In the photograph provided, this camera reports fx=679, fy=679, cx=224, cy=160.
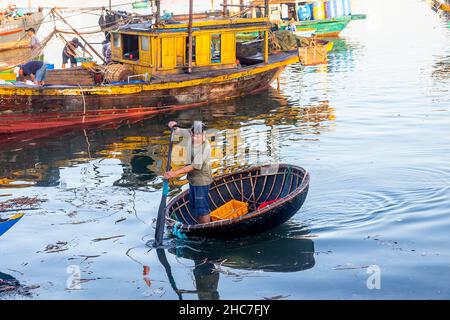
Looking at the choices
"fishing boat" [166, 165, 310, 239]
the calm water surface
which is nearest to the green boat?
the calm water surface

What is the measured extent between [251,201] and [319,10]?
3332 cm

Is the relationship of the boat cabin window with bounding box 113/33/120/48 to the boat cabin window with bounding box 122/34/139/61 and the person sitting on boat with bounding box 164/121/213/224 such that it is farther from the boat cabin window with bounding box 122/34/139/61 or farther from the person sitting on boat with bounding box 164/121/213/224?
the person sitting on boat with bounding box 164/121/213/224

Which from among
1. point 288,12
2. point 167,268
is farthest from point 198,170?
point 288,12

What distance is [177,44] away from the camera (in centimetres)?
2194

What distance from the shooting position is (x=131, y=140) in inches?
778

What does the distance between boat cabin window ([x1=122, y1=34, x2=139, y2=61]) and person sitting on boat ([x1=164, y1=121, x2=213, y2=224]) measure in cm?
1190

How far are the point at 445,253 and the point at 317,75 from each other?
21.1 metres

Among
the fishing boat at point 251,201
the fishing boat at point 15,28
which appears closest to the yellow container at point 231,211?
the fishing boat at point 251,201

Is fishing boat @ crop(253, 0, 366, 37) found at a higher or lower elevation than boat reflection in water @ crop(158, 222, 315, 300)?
higher

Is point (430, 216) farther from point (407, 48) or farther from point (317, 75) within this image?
point (407, 48)

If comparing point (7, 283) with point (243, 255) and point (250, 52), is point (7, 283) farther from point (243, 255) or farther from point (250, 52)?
point (250, 52)

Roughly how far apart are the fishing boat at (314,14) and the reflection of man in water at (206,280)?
106ft

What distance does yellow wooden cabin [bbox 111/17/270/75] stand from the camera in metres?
21.6
